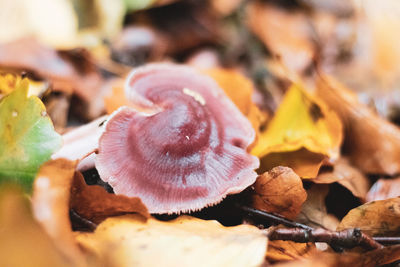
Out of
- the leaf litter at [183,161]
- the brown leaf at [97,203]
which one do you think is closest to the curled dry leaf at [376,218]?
the leaf litter at [183,161]

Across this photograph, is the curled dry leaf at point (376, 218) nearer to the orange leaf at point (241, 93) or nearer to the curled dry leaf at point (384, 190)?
the curled dry leaf at point (384, 190)

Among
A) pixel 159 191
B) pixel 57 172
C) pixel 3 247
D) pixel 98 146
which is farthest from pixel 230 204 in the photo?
pixel 3 247

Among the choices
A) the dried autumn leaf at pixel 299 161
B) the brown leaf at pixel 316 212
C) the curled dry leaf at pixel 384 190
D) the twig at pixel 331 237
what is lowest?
the brown leaf at pixel 316 212

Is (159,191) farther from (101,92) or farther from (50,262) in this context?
(101,92)

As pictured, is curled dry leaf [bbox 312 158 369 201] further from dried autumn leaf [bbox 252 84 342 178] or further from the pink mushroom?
the pink mushroom

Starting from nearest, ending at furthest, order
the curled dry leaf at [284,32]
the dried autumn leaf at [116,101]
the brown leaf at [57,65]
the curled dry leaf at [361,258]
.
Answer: the curled dry leaf at [361,258]
the dried autumn leaf at [116,101]
the brown leaf at [57,65]
the curled dry leaf at [284,32]

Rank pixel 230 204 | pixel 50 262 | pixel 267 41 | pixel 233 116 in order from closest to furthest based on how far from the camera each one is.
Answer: pixel 50 262
pixel 230 204
pixel 233 116
pixel 267 41

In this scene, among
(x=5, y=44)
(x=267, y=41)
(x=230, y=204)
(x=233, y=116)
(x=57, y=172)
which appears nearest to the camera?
(x=57, y=172)
